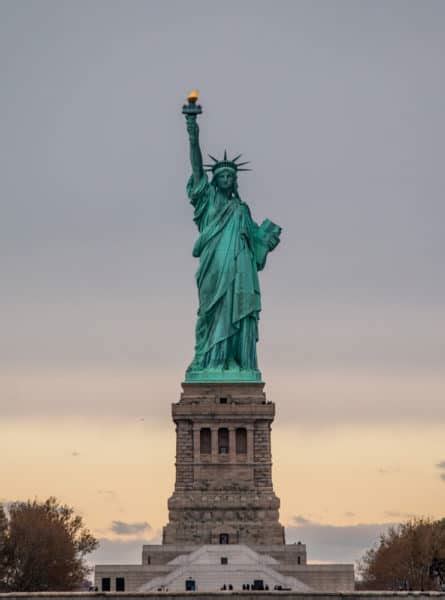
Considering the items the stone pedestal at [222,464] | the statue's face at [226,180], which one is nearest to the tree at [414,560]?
the stone pedestal at [222,464]

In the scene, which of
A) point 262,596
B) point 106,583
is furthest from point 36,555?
point 262,596

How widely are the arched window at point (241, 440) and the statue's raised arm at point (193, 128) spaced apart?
41.1 ft

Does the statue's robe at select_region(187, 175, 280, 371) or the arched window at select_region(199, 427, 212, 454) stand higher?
the statue's robe at select_region(187, 175, 280, 371)

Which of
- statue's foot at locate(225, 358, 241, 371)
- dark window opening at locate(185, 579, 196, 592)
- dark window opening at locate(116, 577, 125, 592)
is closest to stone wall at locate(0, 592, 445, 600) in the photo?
dark window opening at locate(185, 579, 196, 592)

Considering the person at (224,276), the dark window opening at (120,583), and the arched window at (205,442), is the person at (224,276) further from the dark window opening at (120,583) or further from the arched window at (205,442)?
the dark window opening at (120,583)

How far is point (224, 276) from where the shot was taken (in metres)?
123

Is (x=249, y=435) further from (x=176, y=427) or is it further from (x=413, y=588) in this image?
(x=413, y=588)

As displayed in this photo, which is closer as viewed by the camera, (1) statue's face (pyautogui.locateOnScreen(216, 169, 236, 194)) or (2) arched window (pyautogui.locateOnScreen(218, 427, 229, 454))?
(2) arched window (pyautogui.locateOnScreen(218, 427, 229, 454))

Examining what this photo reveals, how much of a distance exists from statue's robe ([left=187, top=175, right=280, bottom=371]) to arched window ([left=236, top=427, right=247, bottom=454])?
13.0ft

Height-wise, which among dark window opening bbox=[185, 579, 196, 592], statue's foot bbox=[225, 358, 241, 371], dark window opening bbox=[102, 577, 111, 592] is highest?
statue's foot bbox=[225, 358, 241, 371]

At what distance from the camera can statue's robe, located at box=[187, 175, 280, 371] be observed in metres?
123

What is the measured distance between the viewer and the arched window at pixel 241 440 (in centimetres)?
11975

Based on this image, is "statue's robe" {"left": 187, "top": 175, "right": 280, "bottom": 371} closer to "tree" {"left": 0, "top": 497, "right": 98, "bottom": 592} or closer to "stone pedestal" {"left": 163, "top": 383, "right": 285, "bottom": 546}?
"stone pedestal" {"left": 163, "top": 383, "right": 285, "bottom": 546}

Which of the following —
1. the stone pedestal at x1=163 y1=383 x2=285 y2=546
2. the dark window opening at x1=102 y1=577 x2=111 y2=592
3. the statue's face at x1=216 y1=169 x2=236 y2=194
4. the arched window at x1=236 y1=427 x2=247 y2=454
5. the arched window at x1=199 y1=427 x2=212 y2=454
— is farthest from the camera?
the statue's face at x1=216 y1=169 x2=236 y2=194
